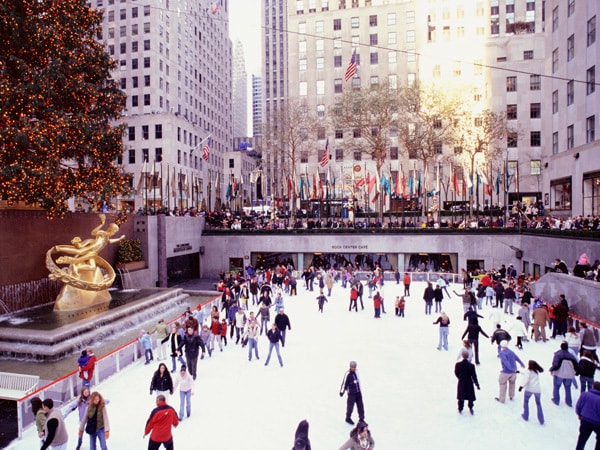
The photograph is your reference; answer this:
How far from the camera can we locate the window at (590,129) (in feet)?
90.5

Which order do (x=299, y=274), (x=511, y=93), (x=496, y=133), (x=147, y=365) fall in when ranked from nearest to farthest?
1. (x=147, y=365)
2. (x=299, y=274)
3. (x=496, y=133)
4. (x=511, y=93)

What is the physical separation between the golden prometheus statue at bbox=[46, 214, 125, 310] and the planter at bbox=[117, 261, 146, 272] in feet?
18.4

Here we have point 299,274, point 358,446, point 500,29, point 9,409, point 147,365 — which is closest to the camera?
point 358,446

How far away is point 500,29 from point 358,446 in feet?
243

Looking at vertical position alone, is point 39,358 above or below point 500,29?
below

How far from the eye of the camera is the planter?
25984 millimetres

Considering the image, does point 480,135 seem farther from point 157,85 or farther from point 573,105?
point 157,85

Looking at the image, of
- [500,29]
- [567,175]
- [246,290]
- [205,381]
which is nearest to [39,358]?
[205,381]

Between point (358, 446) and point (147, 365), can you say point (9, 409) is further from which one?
point (358, 446)

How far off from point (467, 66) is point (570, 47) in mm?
22285

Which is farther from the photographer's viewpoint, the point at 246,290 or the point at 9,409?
the point at 246,290

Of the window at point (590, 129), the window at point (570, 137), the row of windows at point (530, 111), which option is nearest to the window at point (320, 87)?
the row of windows at point (530, 111)

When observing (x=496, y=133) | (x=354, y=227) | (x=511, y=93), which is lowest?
(x=354, y=227)

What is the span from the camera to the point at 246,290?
22234mm
